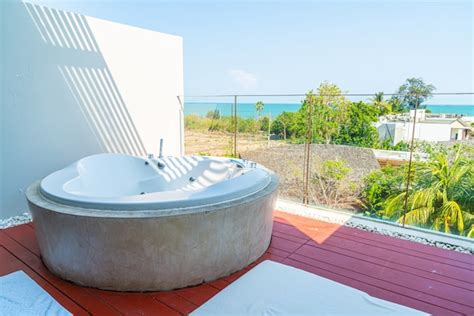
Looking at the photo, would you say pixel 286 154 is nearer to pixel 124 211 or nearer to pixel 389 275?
pixel 389 275

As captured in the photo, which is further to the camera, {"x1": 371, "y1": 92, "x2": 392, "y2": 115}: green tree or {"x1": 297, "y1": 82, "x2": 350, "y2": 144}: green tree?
{"x1": 297, "y1": 82, "x2": 350, "y2": 144}: green tree

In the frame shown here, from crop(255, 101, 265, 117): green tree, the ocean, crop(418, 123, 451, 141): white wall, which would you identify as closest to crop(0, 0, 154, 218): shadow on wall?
the ocean

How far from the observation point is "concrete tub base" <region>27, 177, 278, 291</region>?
1.86 metres

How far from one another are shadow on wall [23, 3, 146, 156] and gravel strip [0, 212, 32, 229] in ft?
3.67

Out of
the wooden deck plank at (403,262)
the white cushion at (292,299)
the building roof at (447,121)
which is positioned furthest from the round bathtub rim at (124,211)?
the building roof at (447,121)

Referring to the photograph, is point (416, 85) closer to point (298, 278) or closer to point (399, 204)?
point (399, 204)

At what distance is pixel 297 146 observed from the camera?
461cm

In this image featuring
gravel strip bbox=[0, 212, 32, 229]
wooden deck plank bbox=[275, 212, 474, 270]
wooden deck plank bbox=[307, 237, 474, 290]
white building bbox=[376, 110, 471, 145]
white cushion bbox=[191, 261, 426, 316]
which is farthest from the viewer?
white building bbox=[376, 110, 471, 145]

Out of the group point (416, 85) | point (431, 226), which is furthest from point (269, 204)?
point (416, 85)

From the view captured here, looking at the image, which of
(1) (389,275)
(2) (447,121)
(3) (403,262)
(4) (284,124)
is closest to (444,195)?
(2) (447,121)

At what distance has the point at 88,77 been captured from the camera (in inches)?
139

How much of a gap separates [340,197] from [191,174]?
208 cm

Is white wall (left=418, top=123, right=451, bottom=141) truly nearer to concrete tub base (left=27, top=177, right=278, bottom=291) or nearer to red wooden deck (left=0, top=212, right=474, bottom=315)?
red wooden deck (left=0, top=212, right=474, bottom=315)

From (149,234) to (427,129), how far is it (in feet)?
10.9
